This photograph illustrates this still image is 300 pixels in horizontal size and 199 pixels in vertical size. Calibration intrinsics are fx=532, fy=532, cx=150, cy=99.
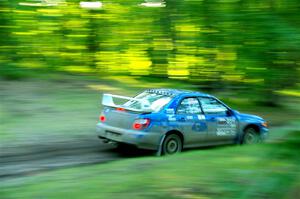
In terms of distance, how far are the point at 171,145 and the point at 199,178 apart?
6.39 metres

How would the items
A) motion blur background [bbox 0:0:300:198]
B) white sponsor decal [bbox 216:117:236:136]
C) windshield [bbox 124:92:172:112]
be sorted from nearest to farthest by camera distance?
1. motion blur background [bbox 0:0:300:198]
2. windshield [bbox 124:92:172:112]
3. white sponsor decal [bbox 216:117:236:136]

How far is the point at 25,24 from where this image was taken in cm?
2261

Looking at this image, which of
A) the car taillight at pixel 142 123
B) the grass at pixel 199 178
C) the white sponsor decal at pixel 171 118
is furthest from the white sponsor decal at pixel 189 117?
the grass at pixel 199 178

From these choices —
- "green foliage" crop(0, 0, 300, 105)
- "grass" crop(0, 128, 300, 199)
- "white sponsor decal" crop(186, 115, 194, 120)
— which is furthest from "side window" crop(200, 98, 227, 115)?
"grass" crop(0, 128, 300, 199)

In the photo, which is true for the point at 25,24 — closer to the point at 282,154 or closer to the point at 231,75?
the point at 231,75

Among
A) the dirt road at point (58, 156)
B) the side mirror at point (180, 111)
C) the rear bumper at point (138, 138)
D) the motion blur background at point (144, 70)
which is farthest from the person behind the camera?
the side mirror at point (180, 111)

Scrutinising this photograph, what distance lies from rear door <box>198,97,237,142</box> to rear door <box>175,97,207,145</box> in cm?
17

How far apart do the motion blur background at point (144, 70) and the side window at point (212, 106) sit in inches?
19.8

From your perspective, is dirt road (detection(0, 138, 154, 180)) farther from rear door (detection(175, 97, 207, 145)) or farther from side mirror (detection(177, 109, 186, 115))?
side mirror (detection(177, 109, 186, 115))

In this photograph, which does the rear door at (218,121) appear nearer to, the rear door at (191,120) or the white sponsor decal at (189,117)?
the rear door at (191,120)

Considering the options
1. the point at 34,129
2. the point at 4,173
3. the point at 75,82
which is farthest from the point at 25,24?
the point at 4,173

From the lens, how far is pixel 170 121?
Result: 445 inches

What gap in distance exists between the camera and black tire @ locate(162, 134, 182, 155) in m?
11.4

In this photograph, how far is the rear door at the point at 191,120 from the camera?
11.6 metres
